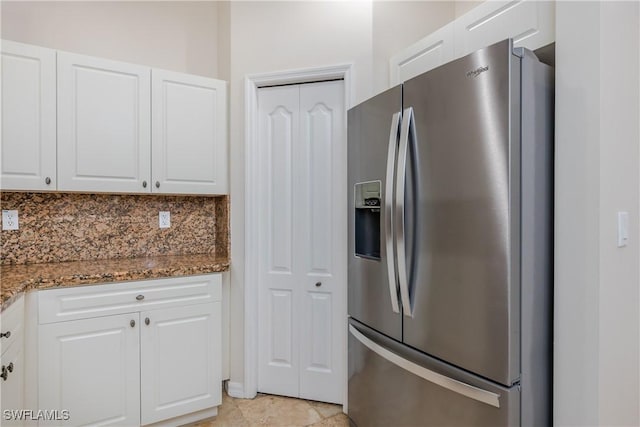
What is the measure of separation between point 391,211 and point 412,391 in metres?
0.75

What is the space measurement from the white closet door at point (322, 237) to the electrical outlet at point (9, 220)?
168cm

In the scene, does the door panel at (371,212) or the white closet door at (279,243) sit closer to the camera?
the door panel at (371,212)

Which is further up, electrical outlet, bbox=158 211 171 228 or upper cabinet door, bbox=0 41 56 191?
upper cabinet door, bbox=0 41 56 191

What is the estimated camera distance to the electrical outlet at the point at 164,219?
2.66 m

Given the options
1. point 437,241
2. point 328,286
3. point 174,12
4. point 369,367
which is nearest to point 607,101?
point 437,241

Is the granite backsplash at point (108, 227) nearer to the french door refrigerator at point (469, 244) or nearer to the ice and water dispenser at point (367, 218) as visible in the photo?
the ice and water dispenser at point (367, 218)

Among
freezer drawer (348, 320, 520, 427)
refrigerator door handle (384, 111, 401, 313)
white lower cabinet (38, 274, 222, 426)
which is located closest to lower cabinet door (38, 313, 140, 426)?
white lower cabinet (38, 274, 222, 426)

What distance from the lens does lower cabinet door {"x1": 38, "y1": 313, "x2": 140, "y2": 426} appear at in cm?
180

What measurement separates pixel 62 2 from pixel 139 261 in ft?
5.64

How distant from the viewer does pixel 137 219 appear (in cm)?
259

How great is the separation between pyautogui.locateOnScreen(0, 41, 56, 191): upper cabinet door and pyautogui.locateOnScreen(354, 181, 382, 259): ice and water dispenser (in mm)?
1674

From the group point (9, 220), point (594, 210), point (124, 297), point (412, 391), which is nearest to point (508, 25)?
point (594, 210)

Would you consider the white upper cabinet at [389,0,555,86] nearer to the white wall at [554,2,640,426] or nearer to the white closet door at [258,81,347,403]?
the white wall at [554,2,640,426]

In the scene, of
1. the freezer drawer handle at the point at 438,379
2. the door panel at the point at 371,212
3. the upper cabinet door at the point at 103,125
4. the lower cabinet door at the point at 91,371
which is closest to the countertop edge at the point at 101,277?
the lower cabinet door at the point at 91,371
